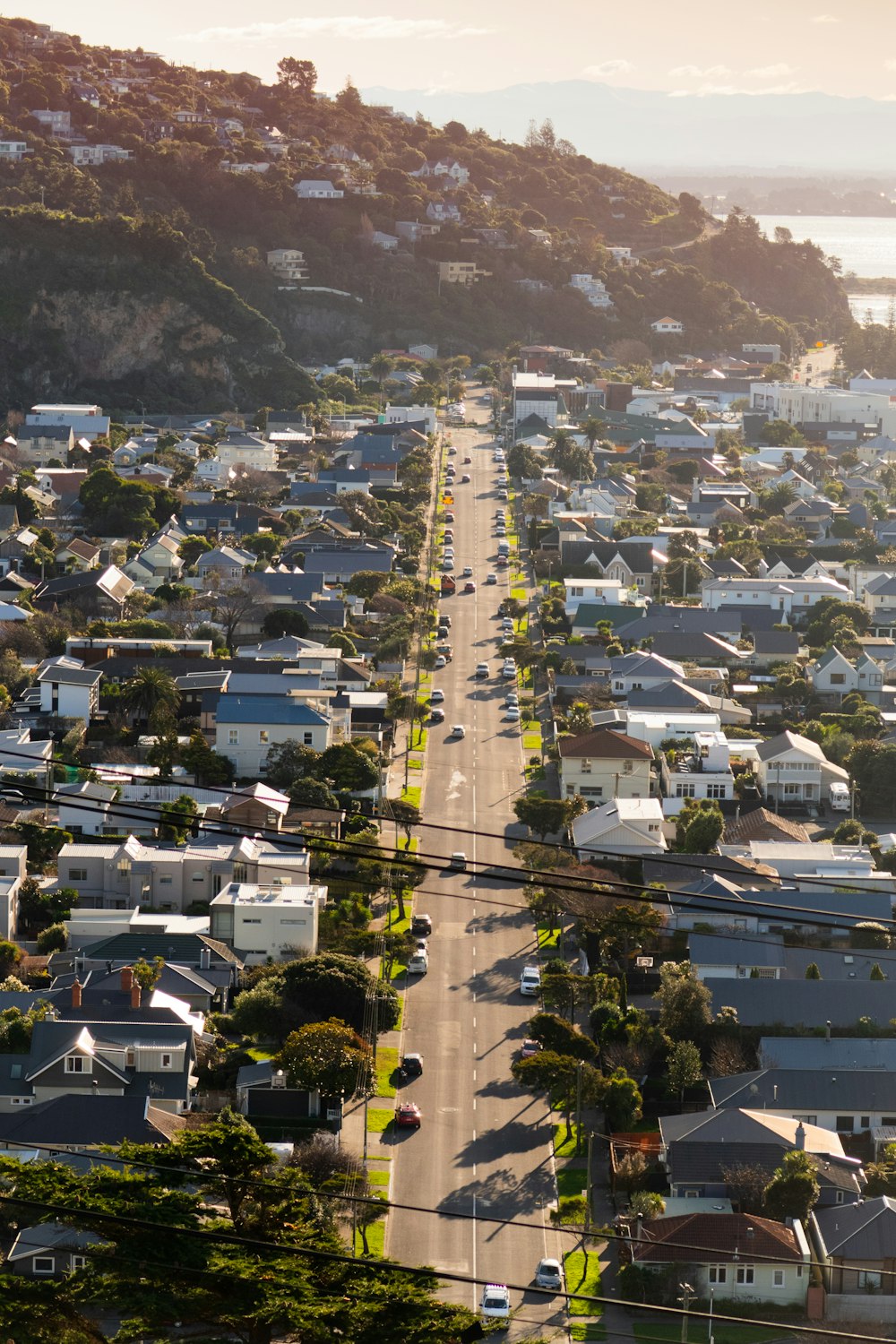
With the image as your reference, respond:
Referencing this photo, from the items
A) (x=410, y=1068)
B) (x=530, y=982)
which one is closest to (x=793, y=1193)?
(x=410, y=1068)

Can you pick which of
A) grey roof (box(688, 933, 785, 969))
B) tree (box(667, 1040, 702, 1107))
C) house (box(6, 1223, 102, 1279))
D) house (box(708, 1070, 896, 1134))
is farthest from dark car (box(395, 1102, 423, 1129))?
grey roof (box(688, 933, 785, 969))

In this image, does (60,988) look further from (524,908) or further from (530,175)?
(530,175)

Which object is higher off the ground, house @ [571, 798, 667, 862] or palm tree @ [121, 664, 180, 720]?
palm tree @ [121, 664, 180, 720]

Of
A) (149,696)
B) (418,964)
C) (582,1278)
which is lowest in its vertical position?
(582,1278)

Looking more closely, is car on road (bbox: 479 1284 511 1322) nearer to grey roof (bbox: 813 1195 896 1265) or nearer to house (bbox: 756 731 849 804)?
grey roof (bbox: 813 1195 896 1265)

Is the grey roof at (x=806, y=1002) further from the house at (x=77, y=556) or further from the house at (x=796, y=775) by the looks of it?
the house at (x=77, y=556)

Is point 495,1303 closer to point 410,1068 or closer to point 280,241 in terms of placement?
point 410,1068

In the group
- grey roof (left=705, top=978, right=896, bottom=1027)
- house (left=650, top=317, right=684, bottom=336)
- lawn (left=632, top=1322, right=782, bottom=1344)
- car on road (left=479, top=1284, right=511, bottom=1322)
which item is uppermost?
house (left=650, top=317, right=684, bottom=336)

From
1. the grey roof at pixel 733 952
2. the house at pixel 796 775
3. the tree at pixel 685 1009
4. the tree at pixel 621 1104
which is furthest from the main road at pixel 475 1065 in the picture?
the house at pixel 796 775
